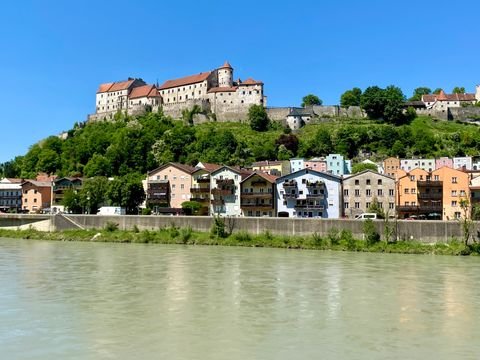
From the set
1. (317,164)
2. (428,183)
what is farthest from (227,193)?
(428,183)

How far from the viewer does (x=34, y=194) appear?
Answer: 72.8m

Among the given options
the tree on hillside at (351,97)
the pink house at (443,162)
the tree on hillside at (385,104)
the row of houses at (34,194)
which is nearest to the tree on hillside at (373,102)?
the tree on hillside at (385,104)

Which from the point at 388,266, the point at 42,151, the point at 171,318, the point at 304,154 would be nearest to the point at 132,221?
the point at 388,266

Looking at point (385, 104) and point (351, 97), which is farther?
point (351, 97)

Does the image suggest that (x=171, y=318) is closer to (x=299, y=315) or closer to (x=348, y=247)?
(x=299, y=315)

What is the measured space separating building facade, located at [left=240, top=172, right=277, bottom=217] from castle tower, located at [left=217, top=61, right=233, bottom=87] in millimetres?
57416

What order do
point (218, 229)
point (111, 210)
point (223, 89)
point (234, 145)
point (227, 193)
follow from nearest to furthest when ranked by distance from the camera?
point (218, 229), point (227, 193), point (111, 210), point (234, 145), point (223, 89)

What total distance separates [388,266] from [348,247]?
8501 mm

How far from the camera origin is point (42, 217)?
51562mm

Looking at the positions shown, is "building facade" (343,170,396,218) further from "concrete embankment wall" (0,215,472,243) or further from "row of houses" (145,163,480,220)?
"concrete embankment wall" (0,215,472,243)

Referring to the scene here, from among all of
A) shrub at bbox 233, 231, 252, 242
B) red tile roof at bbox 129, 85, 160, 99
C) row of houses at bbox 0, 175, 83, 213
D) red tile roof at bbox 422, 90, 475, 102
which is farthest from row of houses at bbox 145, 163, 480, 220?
red tile roof at bbox 422, 90, 475, 102

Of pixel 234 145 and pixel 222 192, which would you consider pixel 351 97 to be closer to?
pixel 234 145

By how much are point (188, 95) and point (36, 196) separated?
153ft

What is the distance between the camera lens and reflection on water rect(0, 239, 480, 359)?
13.5m
